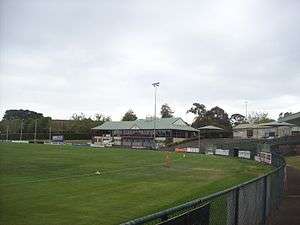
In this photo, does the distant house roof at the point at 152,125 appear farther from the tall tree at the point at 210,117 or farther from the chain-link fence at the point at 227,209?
the chain-link fence at the point at 227,209

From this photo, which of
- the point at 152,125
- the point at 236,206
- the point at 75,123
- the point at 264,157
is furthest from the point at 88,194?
the point at 75,123

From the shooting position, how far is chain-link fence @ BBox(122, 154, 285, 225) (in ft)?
21.8

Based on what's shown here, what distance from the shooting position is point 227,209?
997cm

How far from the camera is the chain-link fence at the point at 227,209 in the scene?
6.64m

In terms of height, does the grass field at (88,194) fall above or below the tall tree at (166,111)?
below

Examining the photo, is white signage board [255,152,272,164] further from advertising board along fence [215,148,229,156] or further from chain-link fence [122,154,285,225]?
chain-link fence [122,154,285,225]

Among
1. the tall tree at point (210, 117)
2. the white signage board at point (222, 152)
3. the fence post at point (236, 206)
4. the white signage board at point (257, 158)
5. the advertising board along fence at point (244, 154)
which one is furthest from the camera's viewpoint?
the tall tree at point (210, 117)

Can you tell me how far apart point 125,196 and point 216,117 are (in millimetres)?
156681

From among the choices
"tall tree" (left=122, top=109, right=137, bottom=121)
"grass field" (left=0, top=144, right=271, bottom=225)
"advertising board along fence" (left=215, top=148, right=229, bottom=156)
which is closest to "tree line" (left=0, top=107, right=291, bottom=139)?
"tall tree" (left=122, top=109, right=137, bottom=121)

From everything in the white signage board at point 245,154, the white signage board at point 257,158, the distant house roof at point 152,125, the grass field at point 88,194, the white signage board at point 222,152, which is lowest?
the grass field at point 88,194

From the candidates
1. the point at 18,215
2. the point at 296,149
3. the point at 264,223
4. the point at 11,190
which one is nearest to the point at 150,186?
the point at 11,190

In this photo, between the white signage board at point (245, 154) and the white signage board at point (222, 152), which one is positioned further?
the white signage board at point (222, 152)

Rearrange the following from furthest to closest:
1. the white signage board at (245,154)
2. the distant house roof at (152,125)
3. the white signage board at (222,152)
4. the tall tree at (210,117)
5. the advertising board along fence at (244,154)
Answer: the tall tree at (210,117)
the distant house roof at (152,125)
the white signage board at (222,152)
the advertising board along fence at (244,154)
the white signage board at (245,154)

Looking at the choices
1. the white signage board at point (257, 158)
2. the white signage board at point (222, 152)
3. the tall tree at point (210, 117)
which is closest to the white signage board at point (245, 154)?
the white signage board at point (257, 158)
